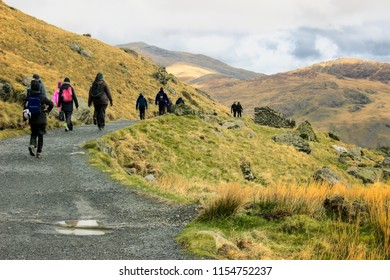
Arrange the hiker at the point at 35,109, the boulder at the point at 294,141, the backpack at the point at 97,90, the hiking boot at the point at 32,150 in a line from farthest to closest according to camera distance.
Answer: the boulder at the point at 294,141
the backpack at the point at 97,90
the hiking boot at the point at 32,150
the hiker at the point at 35,109

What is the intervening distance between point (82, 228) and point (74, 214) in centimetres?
137

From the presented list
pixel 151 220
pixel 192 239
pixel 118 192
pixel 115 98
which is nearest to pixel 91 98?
pixel 118 192

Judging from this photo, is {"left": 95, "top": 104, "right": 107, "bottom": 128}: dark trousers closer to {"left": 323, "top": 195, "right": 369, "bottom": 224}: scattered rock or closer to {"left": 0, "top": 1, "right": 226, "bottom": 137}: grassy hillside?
{"left": 323, "top": 195, "right": 369, "bottom": 224}: scattered rock

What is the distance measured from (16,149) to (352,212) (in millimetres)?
15633

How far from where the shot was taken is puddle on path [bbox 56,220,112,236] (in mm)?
9591

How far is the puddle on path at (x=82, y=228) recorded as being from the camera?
959 centimetres

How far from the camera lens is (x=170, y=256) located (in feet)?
26.0

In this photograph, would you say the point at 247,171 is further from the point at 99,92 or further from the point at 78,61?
the point at 78,61

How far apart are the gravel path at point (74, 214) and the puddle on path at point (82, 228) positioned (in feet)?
0.07

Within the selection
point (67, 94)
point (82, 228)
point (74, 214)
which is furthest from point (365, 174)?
point (82, 228)

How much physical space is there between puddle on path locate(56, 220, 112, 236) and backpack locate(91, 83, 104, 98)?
15.1 metres

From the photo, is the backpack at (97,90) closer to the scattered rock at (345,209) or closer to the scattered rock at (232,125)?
the scattered rock at (345,209)

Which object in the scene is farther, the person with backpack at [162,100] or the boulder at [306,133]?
the boulder at [306,133]

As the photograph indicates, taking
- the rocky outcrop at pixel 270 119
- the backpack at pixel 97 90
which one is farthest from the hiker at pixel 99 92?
the rocky outcrop at pixel 270 119
